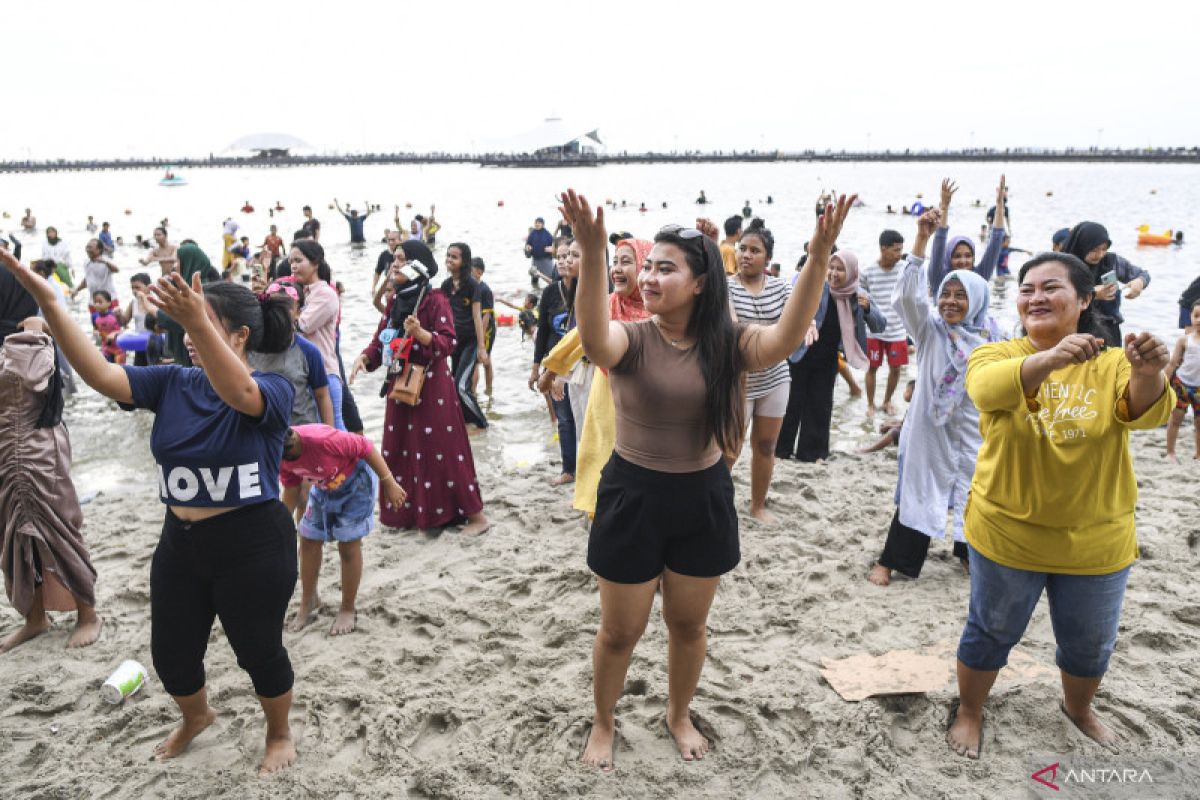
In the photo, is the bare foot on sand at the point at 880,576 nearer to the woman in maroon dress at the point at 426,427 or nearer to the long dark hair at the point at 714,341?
the long dark hair at the point at 714,341

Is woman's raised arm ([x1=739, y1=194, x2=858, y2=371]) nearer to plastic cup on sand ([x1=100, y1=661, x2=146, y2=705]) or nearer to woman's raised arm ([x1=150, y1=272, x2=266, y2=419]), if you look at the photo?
woman's raised arm ([x1=150, y1=272, x2=266, y2=419])

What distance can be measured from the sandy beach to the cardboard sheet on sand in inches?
1.4

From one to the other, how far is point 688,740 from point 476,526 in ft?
8.30

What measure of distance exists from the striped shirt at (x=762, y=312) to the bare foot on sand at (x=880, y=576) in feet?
3.93

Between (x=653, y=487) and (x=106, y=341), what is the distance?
925 cm

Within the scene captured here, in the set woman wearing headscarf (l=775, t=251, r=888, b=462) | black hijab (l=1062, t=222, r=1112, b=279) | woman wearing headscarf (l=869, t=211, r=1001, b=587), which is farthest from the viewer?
woman wearing headscarf (l=775, t=251, r=888, b=462)

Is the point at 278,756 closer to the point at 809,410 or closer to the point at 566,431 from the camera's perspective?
the point at 566,431

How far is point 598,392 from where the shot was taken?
3.99 metres

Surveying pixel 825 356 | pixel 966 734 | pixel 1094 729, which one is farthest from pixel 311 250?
pixel 1094 729

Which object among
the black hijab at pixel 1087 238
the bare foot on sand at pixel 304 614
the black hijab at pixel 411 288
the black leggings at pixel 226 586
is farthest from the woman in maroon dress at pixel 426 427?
the black hijab at pixel 1087 238

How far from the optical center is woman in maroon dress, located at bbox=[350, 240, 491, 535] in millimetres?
4895

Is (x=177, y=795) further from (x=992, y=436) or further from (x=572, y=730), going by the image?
(x=992, y=436)

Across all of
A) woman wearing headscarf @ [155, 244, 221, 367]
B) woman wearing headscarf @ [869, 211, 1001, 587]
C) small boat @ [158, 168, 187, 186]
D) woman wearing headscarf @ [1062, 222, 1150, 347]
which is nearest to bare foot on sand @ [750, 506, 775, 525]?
woman wearing headscarf @ [869, 211, 1001, 587]

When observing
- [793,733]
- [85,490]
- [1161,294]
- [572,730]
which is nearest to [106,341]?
[85,490]
